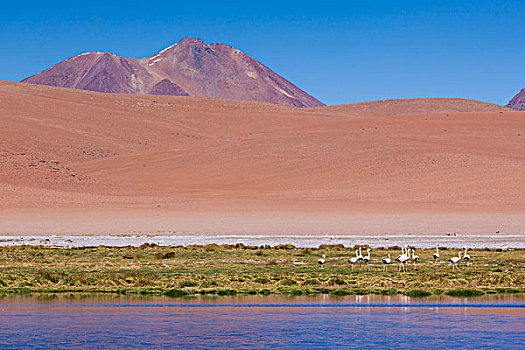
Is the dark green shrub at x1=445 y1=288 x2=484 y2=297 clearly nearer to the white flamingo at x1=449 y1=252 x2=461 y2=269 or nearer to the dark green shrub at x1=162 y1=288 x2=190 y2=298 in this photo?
the white flamingo at x1=449 y1=252 x2=461 y2=269

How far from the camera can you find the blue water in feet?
43.2

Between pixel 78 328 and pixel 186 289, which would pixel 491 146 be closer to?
pixel 186 289

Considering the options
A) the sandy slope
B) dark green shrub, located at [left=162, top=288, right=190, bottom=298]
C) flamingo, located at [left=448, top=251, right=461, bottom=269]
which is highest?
the sandy slope

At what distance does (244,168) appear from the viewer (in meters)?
78.4

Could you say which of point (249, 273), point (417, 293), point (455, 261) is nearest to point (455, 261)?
point (455, 261)

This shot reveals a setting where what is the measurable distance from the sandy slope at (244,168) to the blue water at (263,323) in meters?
25.0

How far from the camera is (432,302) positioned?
58.1 ft

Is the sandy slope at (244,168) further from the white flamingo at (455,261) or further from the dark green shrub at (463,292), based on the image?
the dark green shrub at (463,292)

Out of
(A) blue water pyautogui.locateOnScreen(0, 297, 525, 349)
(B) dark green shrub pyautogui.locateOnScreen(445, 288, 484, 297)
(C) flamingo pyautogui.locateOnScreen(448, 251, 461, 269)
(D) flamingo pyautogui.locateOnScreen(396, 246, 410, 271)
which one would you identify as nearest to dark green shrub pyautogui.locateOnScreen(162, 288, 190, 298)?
(A) blue water pyautogui.locateOnScreen(0, 297, 525, 349)

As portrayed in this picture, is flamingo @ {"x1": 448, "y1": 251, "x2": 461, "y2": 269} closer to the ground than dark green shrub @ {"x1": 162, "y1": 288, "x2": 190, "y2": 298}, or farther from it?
farther from it

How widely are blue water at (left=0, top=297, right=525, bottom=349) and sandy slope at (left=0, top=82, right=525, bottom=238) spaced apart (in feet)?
82.0

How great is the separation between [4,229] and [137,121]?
65380mm

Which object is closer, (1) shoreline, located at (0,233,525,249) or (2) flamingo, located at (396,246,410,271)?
(2) flamingo, located at (396,246,410,271)

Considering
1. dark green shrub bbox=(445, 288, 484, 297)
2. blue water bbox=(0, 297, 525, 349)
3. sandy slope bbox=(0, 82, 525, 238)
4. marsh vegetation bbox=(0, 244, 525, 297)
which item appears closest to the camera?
blue water bbox=(0, 297, 525, 349)
